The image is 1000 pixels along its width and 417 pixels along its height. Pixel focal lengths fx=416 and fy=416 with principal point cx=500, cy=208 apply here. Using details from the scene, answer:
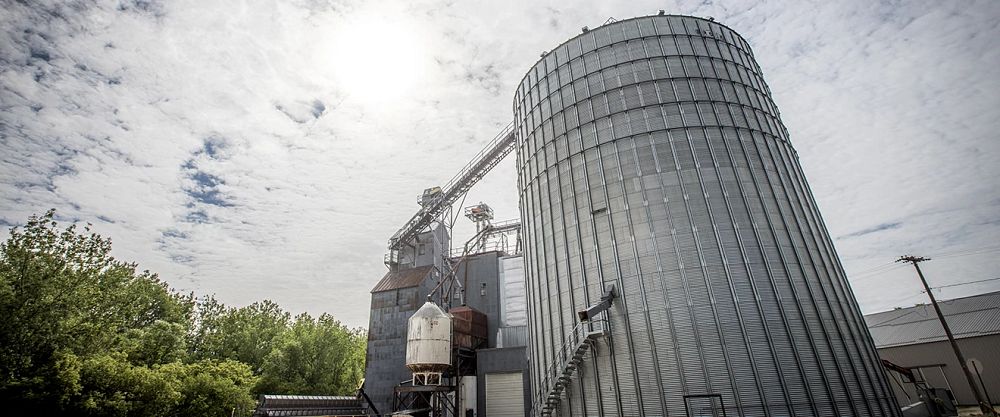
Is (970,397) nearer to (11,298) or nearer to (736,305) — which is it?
(736,305)

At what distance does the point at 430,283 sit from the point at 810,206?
92.8ft

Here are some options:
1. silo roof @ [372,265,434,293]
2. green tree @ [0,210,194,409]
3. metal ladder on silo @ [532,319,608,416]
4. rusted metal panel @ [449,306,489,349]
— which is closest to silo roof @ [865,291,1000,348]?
rusted metal panel @ [449,306,489,349]

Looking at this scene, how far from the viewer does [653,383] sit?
1377cm

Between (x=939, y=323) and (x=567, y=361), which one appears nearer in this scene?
(x=567, y=361)

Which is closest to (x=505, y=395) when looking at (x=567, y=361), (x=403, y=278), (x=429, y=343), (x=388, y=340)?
(x=429, y=343)

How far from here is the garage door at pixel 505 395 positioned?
25.7 meters

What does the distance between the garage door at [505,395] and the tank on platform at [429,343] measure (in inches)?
131

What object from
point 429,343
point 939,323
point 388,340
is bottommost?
point 429,343

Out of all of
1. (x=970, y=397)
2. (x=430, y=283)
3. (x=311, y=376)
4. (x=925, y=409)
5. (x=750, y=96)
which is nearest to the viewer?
(x=925, y=409)

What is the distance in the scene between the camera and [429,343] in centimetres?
2520

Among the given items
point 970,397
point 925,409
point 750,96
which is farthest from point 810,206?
point 970,397

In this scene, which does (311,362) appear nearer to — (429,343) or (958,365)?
(429,343)

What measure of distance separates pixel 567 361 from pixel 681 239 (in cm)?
612

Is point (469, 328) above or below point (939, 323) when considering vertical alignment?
above
